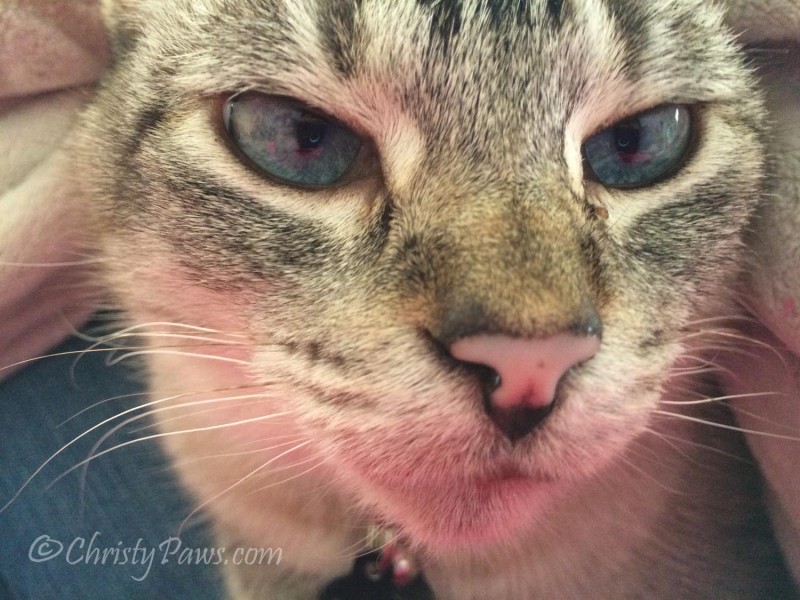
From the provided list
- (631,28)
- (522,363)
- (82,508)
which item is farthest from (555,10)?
(82,508)

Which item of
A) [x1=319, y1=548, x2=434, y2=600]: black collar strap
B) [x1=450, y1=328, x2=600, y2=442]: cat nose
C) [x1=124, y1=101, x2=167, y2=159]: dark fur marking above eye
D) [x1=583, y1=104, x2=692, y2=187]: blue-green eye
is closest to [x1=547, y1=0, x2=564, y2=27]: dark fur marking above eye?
[x1=583, y1=104, x2=692, y2=187]: blue-green eye

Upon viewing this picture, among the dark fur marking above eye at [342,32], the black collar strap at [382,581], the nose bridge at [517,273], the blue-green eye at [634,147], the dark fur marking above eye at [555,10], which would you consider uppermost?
the dark fur marking above eye at [555,10]

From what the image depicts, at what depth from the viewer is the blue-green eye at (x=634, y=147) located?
791mm

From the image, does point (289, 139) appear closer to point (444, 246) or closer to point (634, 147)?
point (444, 246)

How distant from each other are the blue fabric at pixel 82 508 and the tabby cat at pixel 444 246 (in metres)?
0.32

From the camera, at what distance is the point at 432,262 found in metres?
0.64

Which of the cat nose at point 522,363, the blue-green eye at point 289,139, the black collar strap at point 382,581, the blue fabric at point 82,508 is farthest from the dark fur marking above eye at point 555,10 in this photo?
the blue fabric at point 82,508

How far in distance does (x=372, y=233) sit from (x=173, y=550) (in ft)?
2.50

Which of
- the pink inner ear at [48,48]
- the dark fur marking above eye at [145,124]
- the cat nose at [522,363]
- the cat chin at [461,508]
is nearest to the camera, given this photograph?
the cat nose at [522,363]

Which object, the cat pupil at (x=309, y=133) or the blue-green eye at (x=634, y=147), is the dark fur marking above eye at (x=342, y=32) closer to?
the cat pupil at (x=309, y=133)

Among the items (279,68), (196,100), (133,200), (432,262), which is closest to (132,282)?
(133,200)

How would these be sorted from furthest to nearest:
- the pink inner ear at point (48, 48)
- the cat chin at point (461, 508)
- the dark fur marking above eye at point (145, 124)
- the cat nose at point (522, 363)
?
the pink inner ear at point (48, 48) → the dark fur marking above eye at point (145, 124) → the cat chin at point (461, 508) → the cat nose at point (522, 363)

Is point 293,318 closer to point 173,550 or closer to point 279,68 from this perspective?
point 279,68

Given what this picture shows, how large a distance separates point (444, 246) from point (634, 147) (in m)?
0.31
